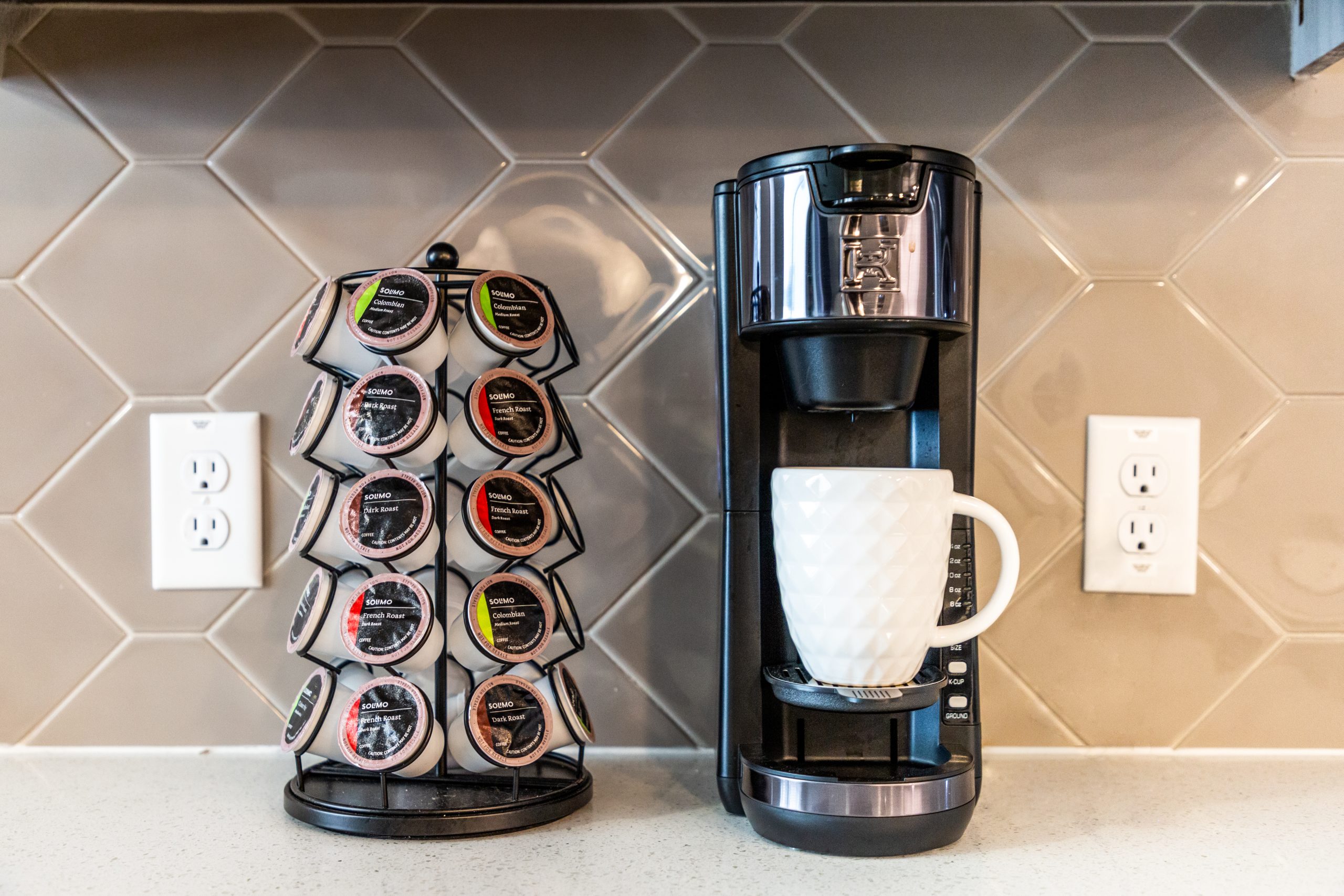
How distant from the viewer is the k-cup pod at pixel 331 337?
2.07ft

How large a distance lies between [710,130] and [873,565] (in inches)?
16.6

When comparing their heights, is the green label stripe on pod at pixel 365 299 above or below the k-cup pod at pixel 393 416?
above

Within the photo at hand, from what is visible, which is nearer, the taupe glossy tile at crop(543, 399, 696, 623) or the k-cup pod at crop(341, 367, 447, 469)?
the k-cup pod at crop(341, 367, 447, 469)

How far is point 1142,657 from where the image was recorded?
2.56ft

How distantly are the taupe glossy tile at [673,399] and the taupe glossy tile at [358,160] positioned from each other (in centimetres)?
20

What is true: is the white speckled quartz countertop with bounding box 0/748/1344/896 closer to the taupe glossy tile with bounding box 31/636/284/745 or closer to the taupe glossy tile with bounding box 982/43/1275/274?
the taupe glossy tile with bounding box 31/636/284/745

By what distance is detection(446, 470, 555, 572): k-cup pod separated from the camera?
61cm

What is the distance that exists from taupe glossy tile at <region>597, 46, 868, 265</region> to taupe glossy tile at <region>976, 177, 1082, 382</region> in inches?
5.4

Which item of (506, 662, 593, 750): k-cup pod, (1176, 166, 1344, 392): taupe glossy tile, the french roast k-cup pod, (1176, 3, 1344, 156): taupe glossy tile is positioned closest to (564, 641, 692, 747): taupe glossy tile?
(506, 662, 593, 750): k-cup pod

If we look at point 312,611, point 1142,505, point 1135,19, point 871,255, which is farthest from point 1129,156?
point 312,611

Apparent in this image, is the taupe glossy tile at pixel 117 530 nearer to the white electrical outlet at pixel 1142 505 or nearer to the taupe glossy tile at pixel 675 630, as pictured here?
the taupe glossy tile at pixel 675 630

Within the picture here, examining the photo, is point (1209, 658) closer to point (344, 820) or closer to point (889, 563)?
point (889, 563)

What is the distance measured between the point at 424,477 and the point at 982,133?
20.8 inches

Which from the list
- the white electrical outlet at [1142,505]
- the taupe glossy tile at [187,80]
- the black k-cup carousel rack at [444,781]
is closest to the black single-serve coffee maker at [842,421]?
the black k-cup carousel rack at [444,781]
